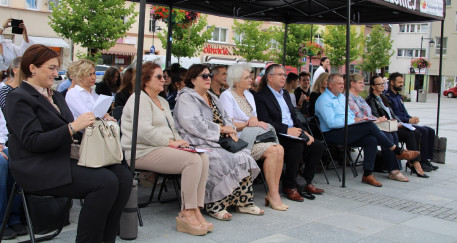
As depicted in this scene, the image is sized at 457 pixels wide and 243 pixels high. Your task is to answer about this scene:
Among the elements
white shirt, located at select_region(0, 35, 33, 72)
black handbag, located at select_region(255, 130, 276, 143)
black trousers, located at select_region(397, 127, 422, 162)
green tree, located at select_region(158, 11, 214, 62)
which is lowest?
black trousers, located at select_region(397, 127, 422, 162)

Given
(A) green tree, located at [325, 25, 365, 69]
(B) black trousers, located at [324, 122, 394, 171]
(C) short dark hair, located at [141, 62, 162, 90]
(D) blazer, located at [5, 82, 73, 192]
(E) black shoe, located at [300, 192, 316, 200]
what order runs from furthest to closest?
(A) green tree, located at [325, 25, 365, 69] → (B) black trousers, located at [324, 122, 394, 171] → (E) black shoe, located at [300, 192, 316, 200] → (C) short dark hair, located at [141, 62, 162, 90] → (D) blazer, located at [5, 82, 73, 192]

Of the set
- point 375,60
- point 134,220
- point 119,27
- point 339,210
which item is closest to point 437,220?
point 339,210

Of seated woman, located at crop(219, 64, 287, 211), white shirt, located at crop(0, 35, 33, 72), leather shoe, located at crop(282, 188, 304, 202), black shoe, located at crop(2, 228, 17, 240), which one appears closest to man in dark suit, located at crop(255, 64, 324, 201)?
leather shoe, located at crop(282, 188, 304, 202)

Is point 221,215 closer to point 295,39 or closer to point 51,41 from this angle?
point 51,41

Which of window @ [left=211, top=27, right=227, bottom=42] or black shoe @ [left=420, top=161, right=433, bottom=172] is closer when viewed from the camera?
black shoe @ [left=420, top=161, right=433, bottom=172]

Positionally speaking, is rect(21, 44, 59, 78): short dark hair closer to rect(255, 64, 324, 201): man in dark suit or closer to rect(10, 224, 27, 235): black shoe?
rect(10, 224, 27, 235): black shoe

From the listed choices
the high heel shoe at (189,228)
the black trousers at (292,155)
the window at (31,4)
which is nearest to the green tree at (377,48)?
the window at (31,4)

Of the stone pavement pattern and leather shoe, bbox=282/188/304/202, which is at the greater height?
leather shoe, bbox=282/188/304/202

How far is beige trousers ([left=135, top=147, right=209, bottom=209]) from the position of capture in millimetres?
4375

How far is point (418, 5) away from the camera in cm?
777

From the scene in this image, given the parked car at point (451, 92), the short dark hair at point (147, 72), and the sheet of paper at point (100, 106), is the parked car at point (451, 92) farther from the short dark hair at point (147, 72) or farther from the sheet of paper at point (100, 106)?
the sheet of paper at point (100, 106)

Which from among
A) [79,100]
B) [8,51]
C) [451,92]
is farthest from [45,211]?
[451,92]

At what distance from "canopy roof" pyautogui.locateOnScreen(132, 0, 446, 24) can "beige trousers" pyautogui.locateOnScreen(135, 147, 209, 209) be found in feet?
13.3

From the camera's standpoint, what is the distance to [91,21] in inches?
A: 862
